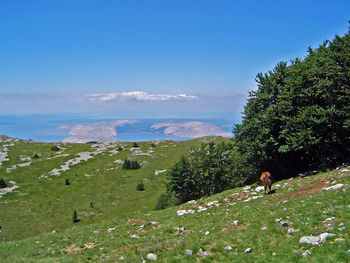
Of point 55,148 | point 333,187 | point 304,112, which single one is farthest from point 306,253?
point 55,148

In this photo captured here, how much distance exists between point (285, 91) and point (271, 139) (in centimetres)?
725

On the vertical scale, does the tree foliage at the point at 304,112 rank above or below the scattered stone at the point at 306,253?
above

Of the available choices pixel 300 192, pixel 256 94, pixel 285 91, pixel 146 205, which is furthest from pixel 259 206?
pixel 146 205

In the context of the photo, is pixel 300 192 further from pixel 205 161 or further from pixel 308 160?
pixel 205 161

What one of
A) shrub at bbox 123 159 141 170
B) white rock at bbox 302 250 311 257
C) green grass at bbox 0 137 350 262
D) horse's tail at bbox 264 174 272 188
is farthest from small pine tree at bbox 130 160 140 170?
white rock at bbox 302 250 311 257

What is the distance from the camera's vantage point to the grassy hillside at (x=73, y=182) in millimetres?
60031

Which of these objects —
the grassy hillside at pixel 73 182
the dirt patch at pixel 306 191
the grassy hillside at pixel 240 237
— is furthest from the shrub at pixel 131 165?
the dirt patch at pixel 306 191

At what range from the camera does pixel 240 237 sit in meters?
13.9

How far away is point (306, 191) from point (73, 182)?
80950mm

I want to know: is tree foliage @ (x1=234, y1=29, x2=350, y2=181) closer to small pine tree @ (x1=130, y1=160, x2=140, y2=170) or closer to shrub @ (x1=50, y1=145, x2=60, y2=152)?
small pine tree @ (x1=130, y1=160, x2=140, y2=170)

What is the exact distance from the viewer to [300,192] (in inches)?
848

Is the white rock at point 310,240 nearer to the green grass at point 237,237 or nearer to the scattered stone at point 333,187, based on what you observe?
the green grass at point 237,237

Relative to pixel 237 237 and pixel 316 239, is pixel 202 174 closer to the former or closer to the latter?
pixel 237 237

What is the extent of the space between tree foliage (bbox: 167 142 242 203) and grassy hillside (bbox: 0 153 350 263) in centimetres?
3555
